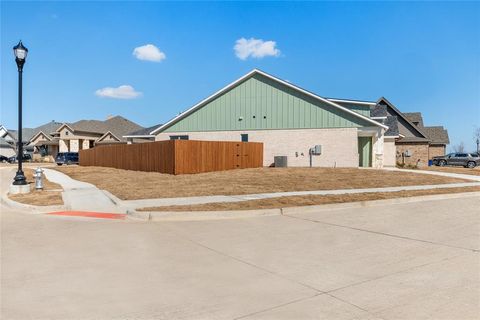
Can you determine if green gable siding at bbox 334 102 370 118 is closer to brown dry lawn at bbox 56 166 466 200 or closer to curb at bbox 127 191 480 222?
brown dry lawn at bbox 56 166 466 200

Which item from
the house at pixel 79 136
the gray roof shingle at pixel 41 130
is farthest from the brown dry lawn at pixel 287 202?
the gray roof shingle at pixel 41 130

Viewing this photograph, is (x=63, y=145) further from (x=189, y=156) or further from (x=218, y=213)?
(x=218, y=213)

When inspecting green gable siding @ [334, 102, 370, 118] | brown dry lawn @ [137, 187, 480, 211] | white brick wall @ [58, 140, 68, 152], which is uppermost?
green gable siding @ [334, 102, 370, 118]

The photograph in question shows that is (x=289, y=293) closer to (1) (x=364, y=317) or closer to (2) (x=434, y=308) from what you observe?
(1) (x=364, y=317)

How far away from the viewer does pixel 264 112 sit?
29.4 meters

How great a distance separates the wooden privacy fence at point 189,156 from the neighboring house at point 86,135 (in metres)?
28.5

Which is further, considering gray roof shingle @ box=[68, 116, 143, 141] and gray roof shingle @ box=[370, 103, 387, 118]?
gray roof shingle @ box=[68, 116, 143, 141]

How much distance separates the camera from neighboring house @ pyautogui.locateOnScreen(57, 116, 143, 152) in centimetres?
5741

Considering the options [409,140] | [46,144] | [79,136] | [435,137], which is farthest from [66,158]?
[435,137]

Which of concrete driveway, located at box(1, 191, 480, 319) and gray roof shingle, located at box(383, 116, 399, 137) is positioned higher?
gray roof shingle, located at box(383, 116, 399, 137)

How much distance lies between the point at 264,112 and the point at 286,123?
2.05 metres

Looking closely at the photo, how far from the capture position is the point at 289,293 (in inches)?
176

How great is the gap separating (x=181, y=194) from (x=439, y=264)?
31.5 feet

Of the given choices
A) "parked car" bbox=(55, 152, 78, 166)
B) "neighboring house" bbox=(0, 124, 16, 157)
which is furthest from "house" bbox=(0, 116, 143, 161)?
"neighboring house" bbox=(0, 124, 16, 157)
